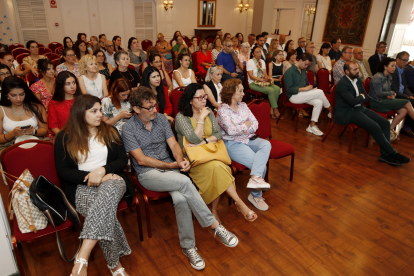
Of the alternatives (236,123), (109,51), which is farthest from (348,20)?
(236,123)

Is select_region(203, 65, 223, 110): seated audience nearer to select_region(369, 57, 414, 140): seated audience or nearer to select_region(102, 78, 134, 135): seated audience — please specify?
select_region(102, 78, 134, 135): seated audience

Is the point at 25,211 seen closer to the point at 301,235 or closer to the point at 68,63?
the point at 301,235

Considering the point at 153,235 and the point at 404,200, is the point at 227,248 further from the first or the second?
the point at 404,200

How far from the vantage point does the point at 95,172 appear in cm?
215

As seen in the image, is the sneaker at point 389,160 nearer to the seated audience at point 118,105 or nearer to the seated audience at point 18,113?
the seated audience at point 118,105

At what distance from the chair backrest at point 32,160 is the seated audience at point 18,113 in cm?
76

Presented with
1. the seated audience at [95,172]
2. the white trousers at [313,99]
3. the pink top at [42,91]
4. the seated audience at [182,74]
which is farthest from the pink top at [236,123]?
the pink top at [42,91]

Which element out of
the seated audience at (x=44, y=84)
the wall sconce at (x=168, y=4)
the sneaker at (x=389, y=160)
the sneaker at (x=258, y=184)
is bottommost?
the sneaker at (x=389, y=160)

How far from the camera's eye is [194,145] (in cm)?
265

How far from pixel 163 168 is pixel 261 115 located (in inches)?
58.7

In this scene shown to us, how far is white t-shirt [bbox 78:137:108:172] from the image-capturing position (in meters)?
2.22

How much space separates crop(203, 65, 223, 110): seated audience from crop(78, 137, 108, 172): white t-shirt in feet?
7.23

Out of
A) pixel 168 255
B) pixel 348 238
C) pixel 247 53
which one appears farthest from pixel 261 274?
pixel 247 53

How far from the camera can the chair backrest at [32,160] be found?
2.05 meters
